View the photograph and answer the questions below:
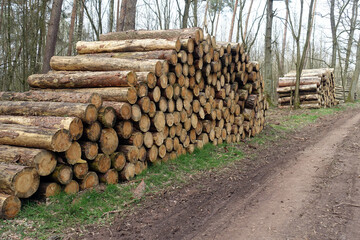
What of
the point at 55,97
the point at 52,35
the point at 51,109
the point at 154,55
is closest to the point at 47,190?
the point at 51,109

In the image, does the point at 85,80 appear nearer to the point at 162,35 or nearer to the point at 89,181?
the point at 89,181

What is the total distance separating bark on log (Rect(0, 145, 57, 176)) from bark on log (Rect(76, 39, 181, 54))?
12.0 ft

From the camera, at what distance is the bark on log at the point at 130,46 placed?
653 centimetres

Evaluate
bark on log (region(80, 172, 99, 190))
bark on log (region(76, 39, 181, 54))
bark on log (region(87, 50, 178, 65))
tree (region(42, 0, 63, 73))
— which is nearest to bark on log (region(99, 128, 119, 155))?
bark on log (region(80, 172, 99, 190))

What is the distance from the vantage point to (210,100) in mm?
7848

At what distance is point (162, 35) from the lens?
24.0 feet

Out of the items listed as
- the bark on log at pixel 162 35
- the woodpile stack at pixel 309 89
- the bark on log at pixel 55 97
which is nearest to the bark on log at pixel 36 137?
the bark on log at pixel 55 97

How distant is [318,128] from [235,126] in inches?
184

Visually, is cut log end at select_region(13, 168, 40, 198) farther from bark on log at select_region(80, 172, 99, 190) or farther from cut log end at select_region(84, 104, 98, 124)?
cut log end at select_region(84, 104, 98, 124)

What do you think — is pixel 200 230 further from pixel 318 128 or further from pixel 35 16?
pixel 35 16

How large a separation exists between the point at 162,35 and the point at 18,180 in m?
5.00

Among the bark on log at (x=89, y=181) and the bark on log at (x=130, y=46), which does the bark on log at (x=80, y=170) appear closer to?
the bark on log at (x=89, y=181)

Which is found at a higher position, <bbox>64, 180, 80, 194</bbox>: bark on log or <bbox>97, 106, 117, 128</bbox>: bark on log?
<bbox>97, 106, 117, 128</bbox>: bark on log

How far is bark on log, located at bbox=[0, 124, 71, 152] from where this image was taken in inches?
159
